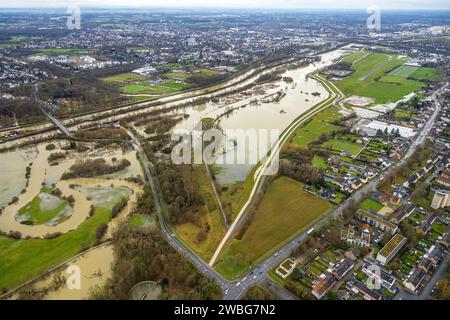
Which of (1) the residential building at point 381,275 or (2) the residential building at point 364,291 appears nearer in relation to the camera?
(2) the residential building at point 364,291

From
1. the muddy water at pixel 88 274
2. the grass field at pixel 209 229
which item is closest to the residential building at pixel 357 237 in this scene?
the grass field at pixel 209 229

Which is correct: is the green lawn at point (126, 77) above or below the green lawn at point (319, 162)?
above

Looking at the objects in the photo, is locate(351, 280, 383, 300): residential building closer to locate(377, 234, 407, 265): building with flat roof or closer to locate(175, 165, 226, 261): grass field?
locate(377, 234, 407, 265): building with flat roof

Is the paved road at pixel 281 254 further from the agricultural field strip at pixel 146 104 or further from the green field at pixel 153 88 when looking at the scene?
the green field at pixel 153 88

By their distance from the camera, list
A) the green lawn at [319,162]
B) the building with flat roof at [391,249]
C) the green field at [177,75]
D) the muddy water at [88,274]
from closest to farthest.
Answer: the muddy water at [88,274], the building with flat roof at [391,249], the green lawn at [319,162], the green field at [177,75]

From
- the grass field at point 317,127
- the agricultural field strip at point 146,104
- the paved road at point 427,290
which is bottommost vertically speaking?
the paved road at point 427,290

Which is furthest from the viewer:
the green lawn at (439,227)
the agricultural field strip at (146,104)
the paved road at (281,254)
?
the agricultural field strip at (146,104)

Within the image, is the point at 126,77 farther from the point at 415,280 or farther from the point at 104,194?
the point at 415,280

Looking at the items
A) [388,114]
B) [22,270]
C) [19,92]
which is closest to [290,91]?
[388,114]
